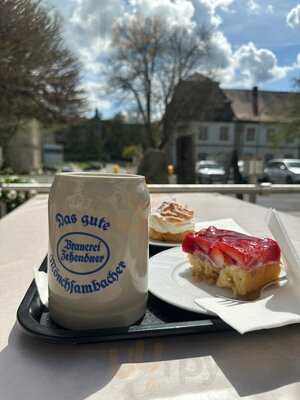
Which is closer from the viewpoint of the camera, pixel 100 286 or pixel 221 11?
pixel 100 286

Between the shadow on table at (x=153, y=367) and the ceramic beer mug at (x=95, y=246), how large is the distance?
38 millimetres

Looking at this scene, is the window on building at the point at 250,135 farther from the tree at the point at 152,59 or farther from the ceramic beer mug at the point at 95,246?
the ceramic beer mug at the point at 95,246

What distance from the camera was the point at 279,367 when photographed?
1.12 feet

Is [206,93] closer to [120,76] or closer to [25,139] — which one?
[120,76]

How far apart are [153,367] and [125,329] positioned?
0.06 meters

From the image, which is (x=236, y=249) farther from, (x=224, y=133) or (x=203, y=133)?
(x=224, y=133)

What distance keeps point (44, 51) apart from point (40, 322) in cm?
361

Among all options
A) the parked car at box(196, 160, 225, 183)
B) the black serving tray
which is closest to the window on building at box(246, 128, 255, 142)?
the parked car at box(196, 160, 225, 183)

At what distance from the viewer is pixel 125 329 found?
375 mm

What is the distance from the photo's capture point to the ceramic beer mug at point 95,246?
0.36 m

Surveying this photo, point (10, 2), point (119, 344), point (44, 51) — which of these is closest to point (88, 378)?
point (119, 344)

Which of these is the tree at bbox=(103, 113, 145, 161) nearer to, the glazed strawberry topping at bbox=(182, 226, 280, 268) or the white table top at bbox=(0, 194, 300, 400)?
the glazed strawberry topping at bbox=(182, 226, 280, 268)

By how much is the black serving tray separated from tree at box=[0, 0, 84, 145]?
9.10ft

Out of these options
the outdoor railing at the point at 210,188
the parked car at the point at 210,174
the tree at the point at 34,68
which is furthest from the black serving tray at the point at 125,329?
the parked car at the point at 210,174
